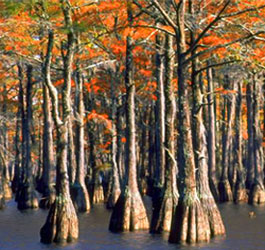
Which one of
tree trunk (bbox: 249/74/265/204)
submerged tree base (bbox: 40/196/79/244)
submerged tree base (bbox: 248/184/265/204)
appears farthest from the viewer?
tree trunk (bbox: 249/74/265/204)

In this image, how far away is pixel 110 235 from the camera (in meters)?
26.5

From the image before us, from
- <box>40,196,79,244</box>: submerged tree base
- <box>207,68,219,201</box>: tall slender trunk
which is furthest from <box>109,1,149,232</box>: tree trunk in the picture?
<box>207,68,219,201</box>: tall slender trunk

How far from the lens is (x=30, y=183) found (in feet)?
131

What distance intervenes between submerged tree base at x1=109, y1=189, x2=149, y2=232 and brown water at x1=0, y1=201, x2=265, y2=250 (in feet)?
1.66

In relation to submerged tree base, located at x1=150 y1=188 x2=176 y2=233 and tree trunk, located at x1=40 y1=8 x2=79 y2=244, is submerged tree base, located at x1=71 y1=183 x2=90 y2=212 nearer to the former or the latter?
submerged tree base, located at x1=150 y1=188 x2=176 y2=233

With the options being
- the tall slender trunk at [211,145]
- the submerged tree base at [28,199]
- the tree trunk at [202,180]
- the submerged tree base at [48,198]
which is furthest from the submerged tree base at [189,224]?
Answer: the submerged tree base at [28,199]

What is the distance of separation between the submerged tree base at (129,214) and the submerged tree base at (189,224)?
4.29 meters

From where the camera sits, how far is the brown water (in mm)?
23250

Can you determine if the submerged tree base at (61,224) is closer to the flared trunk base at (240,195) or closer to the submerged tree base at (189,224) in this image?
the submerged tree base at (189,224)

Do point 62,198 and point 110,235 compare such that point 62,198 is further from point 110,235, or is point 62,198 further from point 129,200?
point 129,200

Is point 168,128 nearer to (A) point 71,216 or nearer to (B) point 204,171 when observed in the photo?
(B) point 204,171

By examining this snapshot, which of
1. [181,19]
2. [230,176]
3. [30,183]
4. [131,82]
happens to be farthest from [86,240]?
[230,176]

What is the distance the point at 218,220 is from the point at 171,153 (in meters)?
3.25

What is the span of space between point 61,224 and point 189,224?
178 inches
